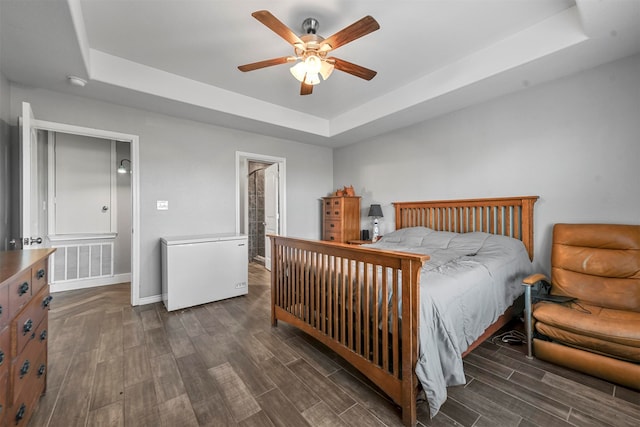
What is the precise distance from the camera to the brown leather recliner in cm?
172

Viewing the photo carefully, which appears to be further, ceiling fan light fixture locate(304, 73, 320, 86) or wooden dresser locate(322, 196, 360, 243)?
wooden dresser locate(322, 196, 360, 243)

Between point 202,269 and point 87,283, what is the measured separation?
2.19m

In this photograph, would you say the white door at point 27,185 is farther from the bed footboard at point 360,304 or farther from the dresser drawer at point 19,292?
the bed footboard at point 360,304

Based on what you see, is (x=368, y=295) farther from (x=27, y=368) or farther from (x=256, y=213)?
(x=256, y=213)

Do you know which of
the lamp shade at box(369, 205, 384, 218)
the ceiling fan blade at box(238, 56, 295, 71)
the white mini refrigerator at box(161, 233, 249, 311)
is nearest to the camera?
the ceiling fan blade at box(238, 56, 295, 71)

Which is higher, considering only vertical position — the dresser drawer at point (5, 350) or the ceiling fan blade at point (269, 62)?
the ceiling fan blade at point (269, 62)

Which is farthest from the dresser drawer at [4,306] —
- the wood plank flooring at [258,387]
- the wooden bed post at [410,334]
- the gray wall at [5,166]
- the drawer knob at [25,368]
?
the gray wall at [5,166]

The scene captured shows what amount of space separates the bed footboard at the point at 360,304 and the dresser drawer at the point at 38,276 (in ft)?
5.31

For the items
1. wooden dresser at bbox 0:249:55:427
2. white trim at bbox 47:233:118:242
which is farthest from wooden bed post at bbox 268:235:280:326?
white trim at bbox 47:233:118:242

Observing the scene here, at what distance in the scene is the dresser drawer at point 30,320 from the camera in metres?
1.21

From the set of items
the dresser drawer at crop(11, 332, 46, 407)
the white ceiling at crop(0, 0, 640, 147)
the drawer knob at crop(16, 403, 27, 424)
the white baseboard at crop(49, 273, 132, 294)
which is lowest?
the white baseboard at crop(49, 273, 132, 294)

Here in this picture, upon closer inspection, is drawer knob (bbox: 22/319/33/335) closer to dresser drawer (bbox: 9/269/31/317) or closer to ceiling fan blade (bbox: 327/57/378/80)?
dresser drawer (bbox: 9/269/31/317)

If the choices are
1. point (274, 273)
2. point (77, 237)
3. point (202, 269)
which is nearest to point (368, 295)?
point (274, 273)

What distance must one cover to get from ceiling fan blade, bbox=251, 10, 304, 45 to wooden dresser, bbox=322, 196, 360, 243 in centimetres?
283
